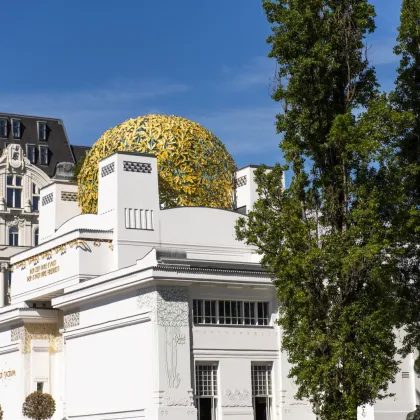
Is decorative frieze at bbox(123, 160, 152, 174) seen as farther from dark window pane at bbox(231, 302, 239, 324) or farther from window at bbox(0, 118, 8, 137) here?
window at bbox(0, 118, 8, 137)

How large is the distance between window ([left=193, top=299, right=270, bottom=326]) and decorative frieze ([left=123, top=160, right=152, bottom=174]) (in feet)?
22.0

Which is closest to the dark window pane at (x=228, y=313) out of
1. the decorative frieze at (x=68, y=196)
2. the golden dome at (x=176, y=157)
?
the golden dome at (x=176, y=157)

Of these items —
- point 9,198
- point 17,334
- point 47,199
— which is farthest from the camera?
point 9,198

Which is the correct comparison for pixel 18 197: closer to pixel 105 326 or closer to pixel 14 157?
pixel 14 157

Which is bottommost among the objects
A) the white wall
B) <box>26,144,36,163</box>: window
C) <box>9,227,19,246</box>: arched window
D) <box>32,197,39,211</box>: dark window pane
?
the white wall

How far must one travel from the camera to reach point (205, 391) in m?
32.6

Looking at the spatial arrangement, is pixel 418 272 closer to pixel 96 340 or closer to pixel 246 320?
pixel 246 320

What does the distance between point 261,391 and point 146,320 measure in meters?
4.84

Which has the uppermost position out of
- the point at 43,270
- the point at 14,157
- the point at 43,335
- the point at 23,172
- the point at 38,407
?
the point at 14,157

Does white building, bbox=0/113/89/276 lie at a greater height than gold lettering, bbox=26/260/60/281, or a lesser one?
greater

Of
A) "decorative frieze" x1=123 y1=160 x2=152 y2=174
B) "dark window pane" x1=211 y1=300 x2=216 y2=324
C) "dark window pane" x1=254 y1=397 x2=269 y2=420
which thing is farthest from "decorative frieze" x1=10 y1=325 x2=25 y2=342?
"dark window pane" x1=254 y1=397 x2=269 y2=420

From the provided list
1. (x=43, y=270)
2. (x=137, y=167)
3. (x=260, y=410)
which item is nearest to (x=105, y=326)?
(x=260, y=410)

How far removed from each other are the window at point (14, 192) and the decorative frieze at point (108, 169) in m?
32.4

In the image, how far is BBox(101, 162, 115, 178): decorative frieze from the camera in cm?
3738
